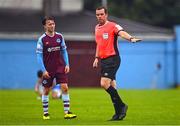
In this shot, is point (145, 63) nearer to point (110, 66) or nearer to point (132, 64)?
point (132, 64)

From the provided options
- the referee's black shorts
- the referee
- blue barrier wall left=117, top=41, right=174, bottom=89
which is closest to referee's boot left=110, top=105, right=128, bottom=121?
the referee

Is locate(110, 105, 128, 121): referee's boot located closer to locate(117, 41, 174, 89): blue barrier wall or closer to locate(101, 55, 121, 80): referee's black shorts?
locate(101, 55, 121, 80): referee's black shorts

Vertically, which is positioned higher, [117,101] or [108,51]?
[108,51]

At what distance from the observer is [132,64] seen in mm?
49969

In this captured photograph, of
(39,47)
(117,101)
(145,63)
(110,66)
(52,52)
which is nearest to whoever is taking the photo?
(110,66)

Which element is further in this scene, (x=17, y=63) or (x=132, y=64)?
(x=132, y=64)

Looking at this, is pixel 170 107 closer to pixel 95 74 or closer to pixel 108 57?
pixel 108 57

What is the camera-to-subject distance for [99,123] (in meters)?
14.7

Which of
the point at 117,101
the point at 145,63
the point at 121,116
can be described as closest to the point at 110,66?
the point at 117,101

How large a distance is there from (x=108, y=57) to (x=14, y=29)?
34.4 meters

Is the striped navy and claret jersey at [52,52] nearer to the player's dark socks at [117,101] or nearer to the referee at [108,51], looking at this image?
the referee at [108,51]

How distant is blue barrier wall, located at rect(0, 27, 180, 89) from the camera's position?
4841 centimetres

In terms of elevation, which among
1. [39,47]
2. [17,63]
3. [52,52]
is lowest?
[17,63]

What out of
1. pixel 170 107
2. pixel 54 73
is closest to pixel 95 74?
pixel 170 107
